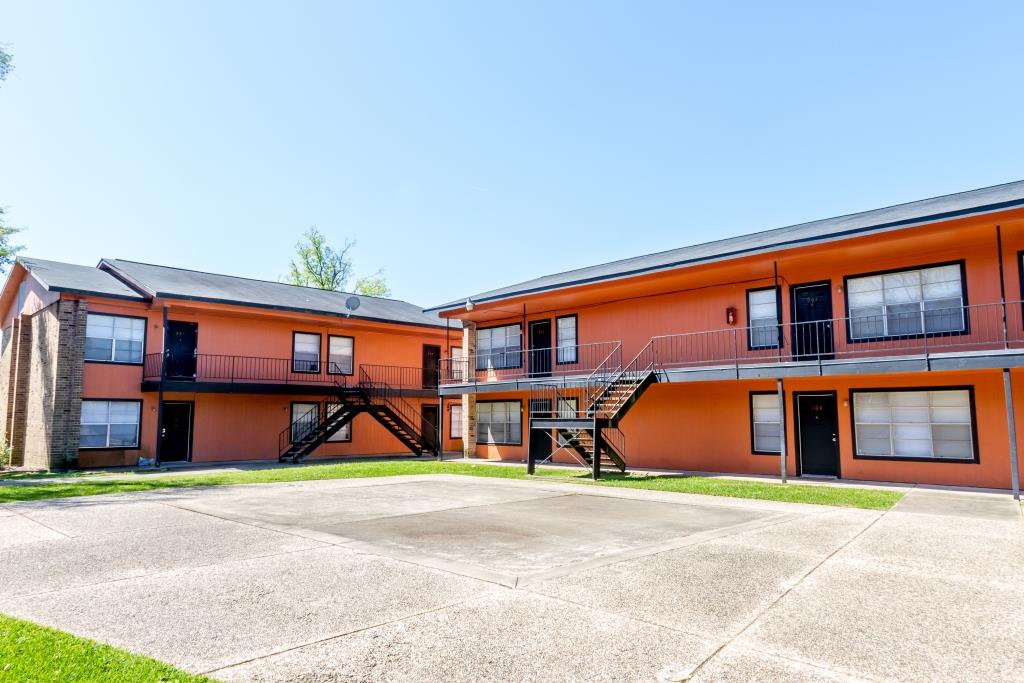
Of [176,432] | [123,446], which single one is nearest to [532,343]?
[176,432]

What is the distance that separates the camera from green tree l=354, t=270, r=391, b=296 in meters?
54.4

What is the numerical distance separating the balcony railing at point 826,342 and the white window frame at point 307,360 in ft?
31.0

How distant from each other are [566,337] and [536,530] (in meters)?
13.5

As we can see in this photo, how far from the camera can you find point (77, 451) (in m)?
19.4

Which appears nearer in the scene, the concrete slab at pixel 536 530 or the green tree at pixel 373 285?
the concrete slab at pixel 536 530

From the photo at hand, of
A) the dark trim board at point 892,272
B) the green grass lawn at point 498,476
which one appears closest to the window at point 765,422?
the green grass lawn at point 498,476

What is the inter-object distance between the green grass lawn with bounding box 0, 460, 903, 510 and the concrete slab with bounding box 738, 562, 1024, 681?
548 centimetres

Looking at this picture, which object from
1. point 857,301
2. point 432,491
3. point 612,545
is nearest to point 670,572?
point 612,545

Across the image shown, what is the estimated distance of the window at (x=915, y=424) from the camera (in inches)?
549

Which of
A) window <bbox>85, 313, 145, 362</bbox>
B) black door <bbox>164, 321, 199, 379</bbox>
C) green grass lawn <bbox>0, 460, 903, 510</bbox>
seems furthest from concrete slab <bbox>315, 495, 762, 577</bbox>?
window <bbox>85, 313, 145, 362</bbox>

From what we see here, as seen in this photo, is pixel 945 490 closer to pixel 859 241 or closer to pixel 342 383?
pixel 859 241

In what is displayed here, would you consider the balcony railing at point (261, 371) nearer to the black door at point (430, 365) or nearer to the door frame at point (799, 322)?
the black door at point (430, 365)

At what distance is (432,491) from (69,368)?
13.7 metres

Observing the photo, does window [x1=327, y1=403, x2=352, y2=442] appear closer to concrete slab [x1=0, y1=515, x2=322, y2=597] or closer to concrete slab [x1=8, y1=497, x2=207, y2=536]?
concrete slab [x1=8, y1=497, x2=207, y2=536]
